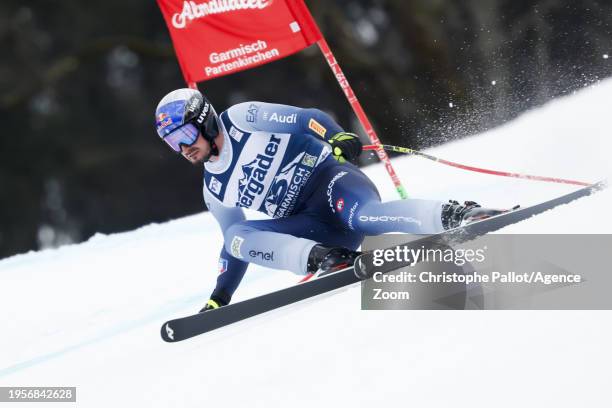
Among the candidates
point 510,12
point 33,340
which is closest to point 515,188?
point 33,340

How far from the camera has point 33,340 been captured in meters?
4.53

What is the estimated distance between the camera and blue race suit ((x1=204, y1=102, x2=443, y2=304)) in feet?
12.4

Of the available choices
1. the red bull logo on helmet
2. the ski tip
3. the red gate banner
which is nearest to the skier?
the red bull logo on helmet

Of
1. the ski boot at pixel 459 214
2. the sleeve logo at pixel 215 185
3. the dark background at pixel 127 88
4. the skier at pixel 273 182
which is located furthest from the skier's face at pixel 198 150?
the dark background at pixel 127 88

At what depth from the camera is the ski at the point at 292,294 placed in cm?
340

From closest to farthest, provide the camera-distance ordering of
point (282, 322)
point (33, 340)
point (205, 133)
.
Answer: point (282, 322) → point (205, 133) → point (33, 340)

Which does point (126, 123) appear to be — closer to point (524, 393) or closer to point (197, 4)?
point (197, 4)

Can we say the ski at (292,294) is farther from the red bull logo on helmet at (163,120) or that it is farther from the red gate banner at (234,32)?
the red gate banner at (234,32)

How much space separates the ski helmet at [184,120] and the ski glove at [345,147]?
23.4 inches

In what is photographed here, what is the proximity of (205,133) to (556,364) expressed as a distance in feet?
6.62

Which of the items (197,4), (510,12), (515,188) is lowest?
(515,188)

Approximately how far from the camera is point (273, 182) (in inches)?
157
